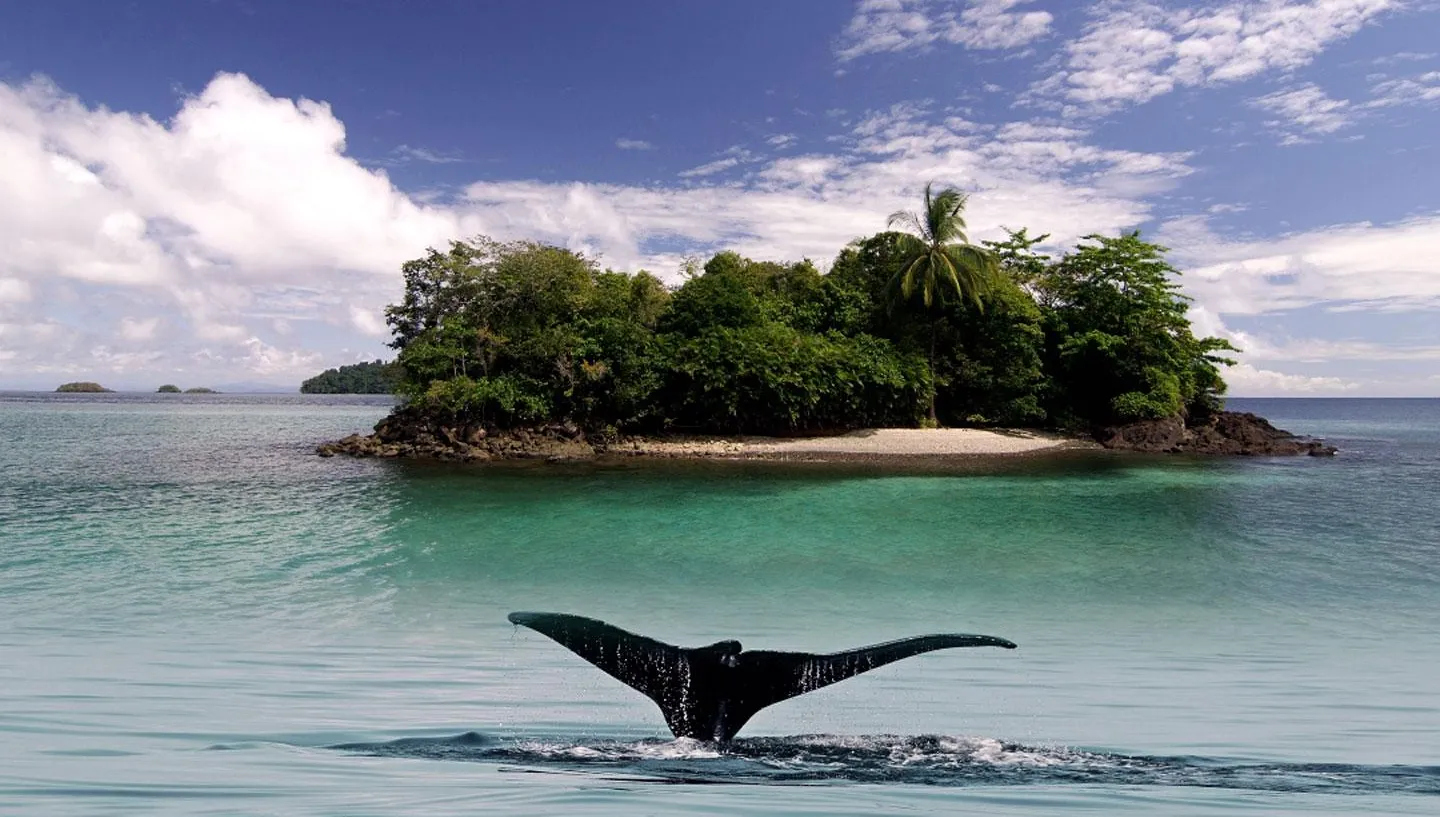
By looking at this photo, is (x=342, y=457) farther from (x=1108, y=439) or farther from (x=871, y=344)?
(x=1108, y=439)

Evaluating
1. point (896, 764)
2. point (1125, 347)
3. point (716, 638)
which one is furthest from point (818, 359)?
point (896, 764)

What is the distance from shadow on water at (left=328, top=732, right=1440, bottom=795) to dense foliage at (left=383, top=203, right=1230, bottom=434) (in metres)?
27.1

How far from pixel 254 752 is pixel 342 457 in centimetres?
2786

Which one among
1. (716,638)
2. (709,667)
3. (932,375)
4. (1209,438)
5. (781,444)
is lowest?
(716,638)

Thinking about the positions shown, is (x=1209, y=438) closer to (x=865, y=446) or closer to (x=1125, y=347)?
(x=1125, y=347)

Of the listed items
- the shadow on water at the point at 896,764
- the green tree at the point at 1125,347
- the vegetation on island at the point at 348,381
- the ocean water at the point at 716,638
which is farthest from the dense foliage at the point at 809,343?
the vegetation on island at the point at 348,381

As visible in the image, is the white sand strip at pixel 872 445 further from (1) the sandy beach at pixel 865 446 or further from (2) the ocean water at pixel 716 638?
(2) the ocean water at pixel 716 638

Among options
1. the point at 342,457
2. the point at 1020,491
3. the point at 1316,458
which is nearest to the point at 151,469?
the point at 342,457

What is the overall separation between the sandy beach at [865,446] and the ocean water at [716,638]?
8.17 m

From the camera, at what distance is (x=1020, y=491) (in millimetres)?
21281

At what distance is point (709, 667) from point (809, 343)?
1172 inches

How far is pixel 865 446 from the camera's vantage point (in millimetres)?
31641

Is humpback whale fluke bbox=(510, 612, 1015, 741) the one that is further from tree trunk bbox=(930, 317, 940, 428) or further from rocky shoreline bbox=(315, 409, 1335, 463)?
tree trunk bbox=(930, 317, 940, 428)

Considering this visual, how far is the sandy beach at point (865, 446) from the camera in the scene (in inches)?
1192
